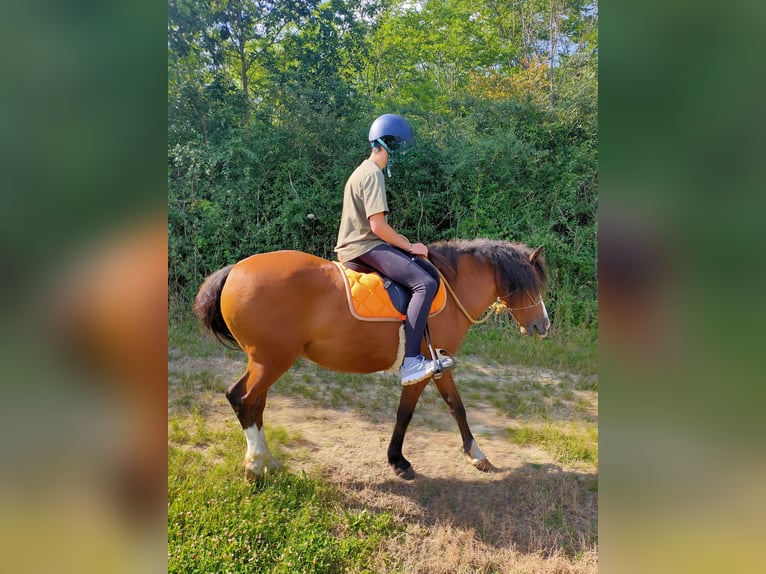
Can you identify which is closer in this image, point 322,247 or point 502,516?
point 502,516

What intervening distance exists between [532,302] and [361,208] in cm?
171

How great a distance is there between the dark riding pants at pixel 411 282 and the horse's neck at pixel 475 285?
0.50 meters

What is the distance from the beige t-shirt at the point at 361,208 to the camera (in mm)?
3180

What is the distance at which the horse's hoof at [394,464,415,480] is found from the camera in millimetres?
3545

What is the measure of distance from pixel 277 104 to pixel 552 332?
5091 millimetres

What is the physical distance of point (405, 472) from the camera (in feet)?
11.7

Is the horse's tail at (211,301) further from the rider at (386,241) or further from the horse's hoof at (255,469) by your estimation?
the horse's hoof at (255,469)

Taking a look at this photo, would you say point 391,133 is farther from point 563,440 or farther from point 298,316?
point 563,440

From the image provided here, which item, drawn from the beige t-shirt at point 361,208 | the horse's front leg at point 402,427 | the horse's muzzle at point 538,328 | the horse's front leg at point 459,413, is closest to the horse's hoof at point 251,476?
the horse's front leg at point 402,427

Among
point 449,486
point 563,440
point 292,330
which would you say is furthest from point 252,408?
point 563,440

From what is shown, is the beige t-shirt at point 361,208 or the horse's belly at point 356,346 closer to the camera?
the beige t-shirt at point 361,208
